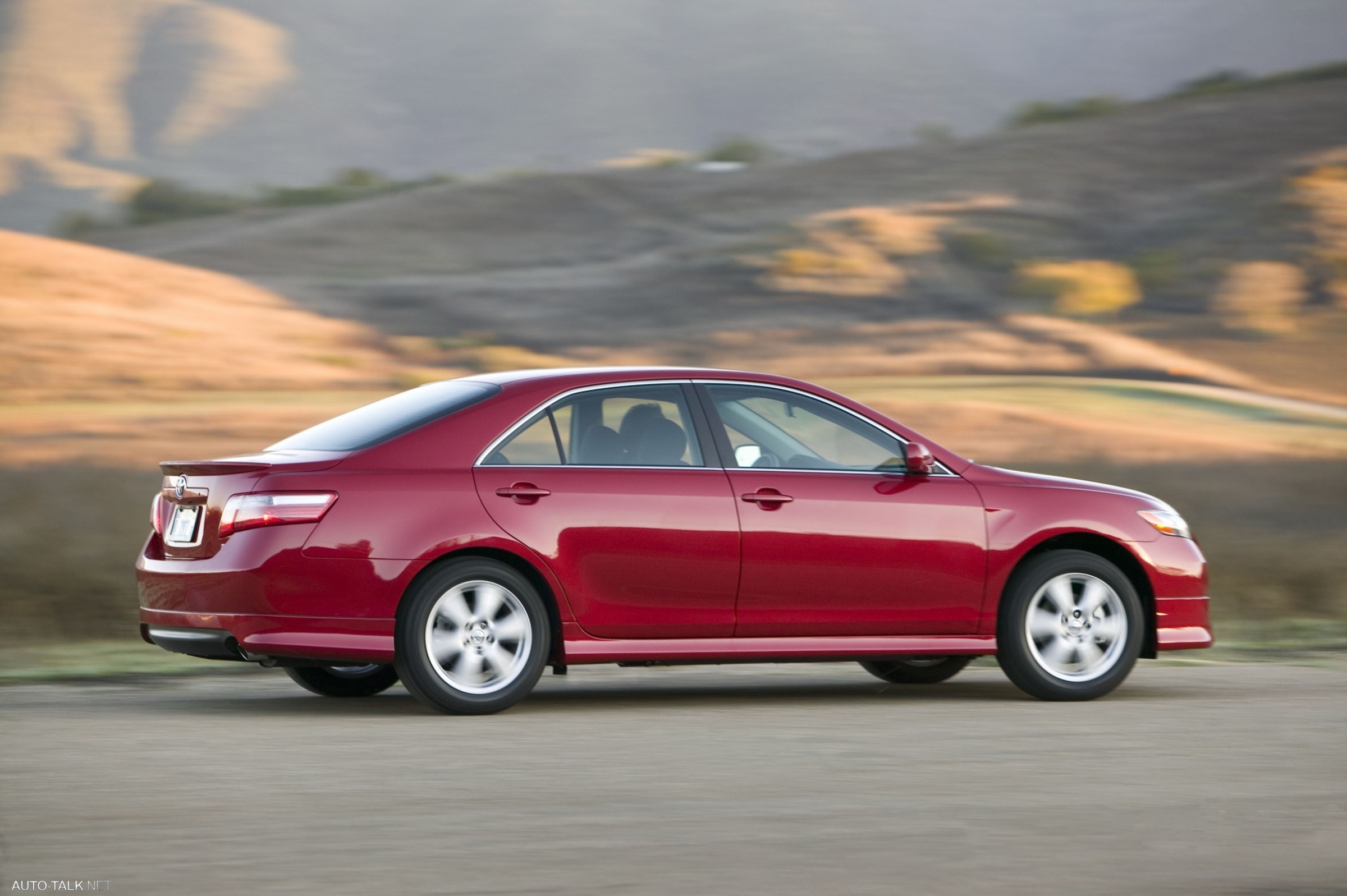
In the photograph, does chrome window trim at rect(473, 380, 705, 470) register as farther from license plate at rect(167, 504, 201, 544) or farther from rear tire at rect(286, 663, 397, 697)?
rear tire at rect(286, 663, 397, 697)

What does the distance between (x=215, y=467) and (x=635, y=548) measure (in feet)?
6.04

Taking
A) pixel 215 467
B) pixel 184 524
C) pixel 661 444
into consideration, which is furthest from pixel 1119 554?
pixel 184 524

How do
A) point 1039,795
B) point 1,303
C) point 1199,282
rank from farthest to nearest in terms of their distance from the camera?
1. point 1199,282
2. point 1,303
3. point 1039,795

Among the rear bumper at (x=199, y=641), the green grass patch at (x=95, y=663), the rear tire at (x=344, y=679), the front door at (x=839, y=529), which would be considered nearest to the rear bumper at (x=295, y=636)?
the rear bumper at (x=199, y=641)

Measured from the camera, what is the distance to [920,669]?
10578mm

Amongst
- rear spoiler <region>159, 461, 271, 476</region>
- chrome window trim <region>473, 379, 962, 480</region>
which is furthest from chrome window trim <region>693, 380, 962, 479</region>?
rear spoiler <region>159, 461, 271, 476</region>

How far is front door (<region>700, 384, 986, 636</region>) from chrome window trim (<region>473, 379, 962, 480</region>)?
1 centimetres

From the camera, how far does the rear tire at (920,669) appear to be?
10.5 meters

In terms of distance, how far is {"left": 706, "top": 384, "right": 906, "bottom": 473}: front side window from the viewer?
918 cm

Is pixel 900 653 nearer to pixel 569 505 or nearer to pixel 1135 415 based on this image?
pixel 569 505

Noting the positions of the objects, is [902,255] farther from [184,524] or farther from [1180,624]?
[184,524]

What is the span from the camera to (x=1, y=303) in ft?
114

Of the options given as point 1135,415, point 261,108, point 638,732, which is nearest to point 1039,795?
point 638,732

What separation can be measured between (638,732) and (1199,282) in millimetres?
38356
